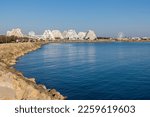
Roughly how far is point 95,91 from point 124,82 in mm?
6010

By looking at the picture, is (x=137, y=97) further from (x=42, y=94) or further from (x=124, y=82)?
(x=42, y=94)

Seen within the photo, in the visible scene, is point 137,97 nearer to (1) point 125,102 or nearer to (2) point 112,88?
(2) point 112,88

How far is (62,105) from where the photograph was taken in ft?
Result: 37.0

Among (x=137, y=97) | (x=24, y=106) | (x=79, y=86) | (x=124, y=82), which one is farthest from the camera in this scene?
(x=124, y=82)

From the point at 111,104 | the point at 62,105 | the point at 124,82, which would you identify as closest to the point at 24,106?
the point at 62,105

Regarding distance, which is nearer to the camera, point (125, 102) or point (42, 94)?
point (125, 102)

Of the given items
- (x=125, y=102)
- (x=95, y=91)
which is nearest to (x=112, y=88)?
(x=95, y=91)

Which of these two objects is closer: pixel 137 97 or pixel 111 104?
pixel 111 104

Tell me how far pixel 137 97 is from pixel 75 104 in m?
14.8

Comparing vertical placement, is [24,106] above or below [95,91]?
above

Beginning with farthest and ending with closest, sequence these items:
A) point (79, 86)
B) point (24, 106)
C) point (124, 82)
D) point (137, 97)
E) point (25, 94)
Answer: point (124, 82) < point (79, 86) < point (137, 97) < point (25, 94) < point (24, 106)

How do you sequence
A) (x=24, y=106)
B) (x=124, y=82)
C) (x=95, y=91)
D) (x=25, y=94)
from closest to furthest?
(x=24, y=106), (x=25, y=94), (x=95, y=91), (x=124, y=82)

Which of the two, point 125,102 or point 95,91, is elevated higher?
point 125,102

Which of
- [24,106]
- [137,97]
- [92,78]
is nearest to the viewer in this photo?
[24,106]
